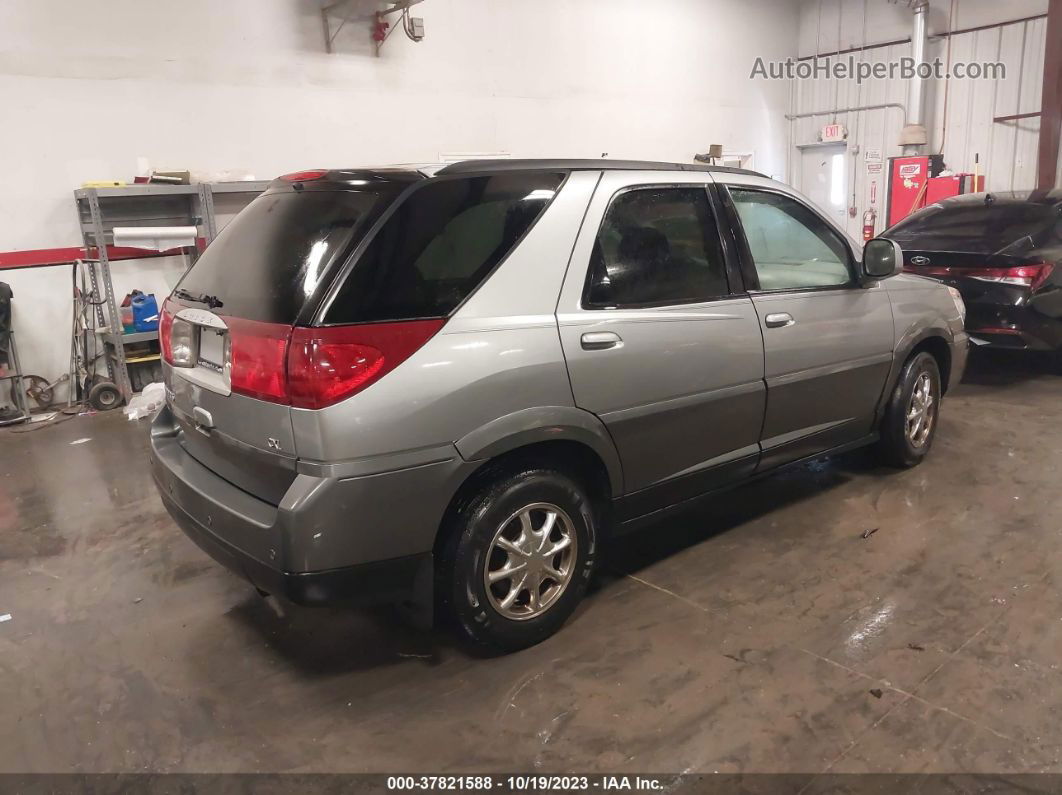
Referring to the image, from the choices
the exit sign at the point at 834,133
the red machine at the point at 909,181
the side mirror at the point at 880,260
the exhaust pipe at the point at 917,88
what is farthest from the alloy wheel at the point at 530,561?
the exit sign at the point at 834,133

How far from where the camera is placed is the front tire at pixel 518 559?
91.8 inches

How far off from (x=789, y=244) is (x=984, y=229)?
340 cm

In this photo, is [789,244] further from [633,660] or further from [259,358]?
[259,358]

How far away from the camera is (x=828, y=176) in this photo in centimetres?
1151

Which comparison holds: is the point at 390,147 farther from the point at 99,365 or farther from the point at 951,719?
the point at 951,719

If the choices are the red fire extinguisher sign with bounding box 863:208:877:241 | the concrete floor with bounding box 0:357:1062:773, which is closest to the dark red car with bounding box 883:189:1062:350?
the concrete floor with bounding box 0:357:1062:773

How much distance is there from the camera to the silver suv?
2.09m

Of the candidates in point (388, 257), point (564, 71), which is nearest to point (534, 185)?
point (388, 257)

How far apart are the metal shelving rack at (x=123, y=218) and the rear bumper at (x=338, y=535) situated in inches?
177

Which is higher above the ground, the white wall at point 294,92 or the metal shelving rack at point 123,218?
the white wall at point 294,92

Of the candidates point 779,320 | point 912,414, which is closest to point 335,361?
point 779,320

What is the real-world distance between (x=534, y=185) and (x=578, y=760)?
171cm

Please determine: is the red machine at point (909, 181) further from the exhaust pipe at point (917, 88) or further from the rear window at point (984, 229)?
the rear window at point (984, 229)

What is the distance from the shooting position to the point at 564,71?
8.86 m
